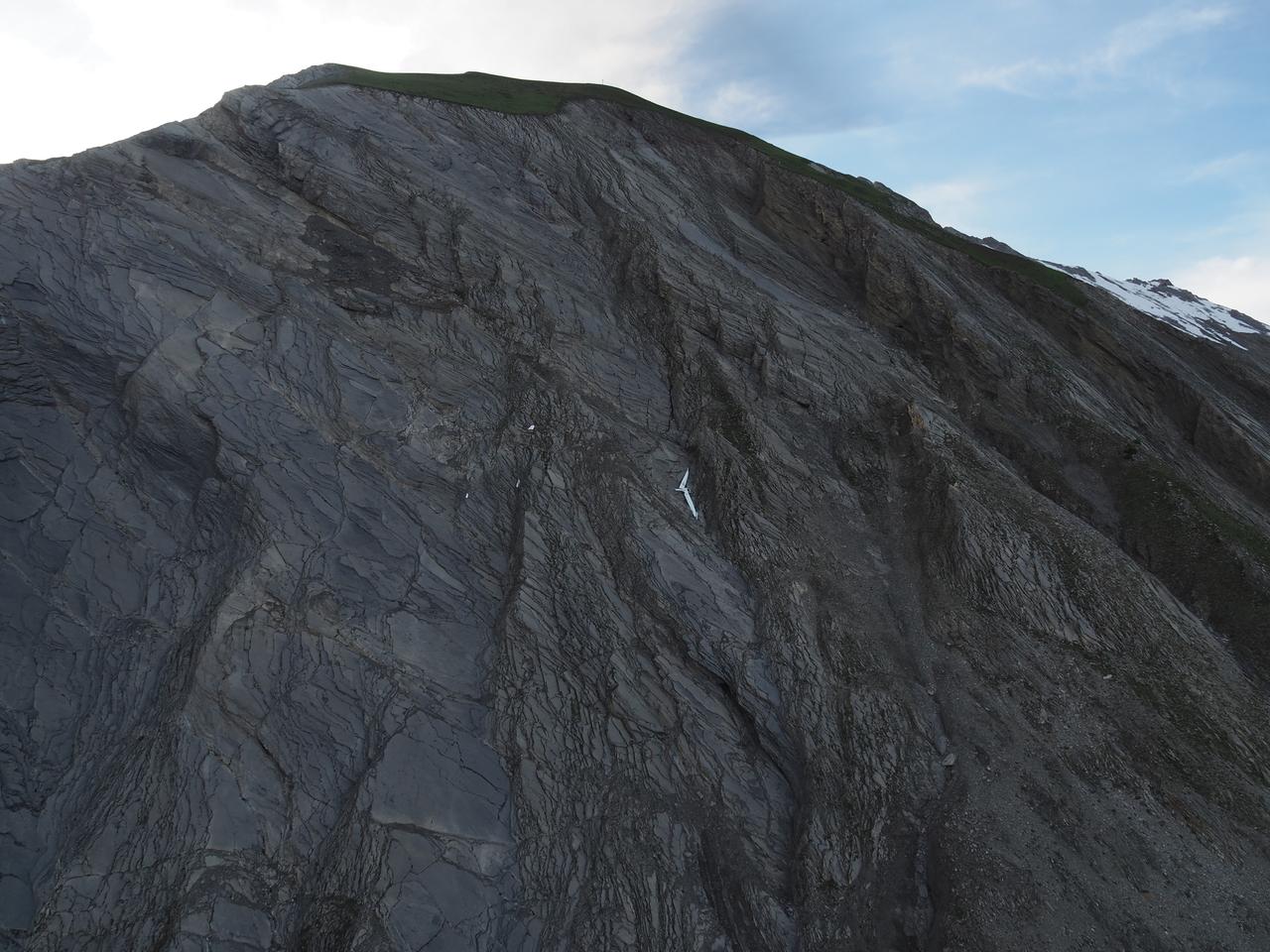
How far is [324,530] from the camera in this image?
19.2 meters

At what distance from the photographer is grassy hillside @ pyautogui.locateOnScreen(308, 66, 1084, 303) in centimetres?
3177

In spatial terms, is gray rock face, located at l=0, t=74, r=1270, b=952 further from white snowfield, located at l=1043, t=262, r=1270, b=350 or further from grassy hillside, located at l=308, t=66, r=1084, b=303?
white snowfield, located at l=1043, t=262, r=1270, b=350

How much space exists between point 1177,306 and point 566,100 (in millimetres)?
76411

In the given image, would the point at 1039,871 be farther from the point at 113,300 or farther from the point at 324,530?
the point at 113,300

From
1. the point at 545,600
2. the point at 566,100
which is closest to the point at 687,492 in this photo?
the point at 545,600

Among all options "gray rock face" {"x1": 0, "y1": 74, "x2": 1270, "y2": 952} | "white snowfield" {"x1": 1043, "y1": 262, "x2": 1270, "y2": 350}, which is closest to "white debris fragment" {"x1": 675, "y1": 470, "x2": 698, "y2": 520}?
"gray rock face" {"x1": 0, "y1": 74, "x2": 1270, "y2": 952}

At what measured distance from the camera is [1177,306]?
74875mm

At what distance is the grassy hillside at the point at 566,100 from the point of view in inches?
1251

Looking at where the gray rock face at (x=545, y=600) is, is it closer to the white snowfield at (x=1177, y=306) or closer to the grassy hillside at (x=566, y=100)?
the grassy hillside at (x=566, y=100)

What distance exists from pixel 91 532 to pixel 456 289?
1391 cm

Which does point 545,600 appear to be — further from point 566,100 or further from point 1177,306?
point 1177,306

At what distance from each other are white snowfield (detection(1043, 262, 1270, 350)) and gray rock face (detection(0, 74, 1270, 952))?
45.5 m

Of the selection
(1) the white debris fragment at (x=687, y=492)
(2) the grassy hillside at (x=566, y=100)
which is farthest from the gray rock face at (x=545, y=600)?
(2) the grassy hillside at (x=566, y=100)

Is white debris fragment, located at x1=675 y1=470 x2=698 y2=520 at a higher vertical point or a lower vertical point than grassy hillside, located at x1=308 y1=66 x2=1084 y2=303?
lower
